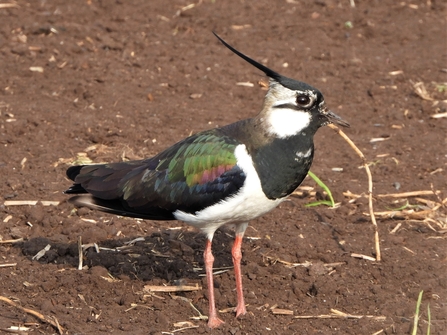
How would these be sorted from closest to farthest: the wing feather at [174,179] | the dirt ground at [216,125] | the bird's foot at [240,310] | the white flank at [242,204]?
the white flank at [242,204]
the wing feather at [174,179]
the bird's foot at [240,310]
the dirt ground at [216,125]

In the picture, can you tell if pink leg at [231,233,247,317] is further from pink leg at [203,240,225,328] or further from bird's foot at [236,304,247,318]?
pink leg at [203,240,225,328]

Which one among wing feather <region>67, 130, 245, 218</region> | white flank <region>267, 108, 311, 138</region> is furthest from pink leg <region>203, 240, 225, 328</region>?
white flank <region>267, 108, 311, 138</region>

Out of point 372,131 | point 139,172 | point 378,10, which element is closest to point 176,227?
point 139,172

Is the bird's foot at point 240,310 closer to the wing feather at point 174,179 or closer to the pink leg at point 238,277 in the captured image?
the pink leg at point 238,277

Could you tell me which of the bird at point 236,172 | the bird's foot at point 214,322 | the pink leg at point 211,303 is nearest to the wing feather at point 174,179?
the bird at point 236,172

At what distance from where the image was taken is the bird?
615cm

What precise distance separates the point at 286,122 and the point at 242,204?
76cm

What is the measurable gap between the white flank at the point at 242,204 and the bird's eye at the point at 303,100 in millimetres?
571

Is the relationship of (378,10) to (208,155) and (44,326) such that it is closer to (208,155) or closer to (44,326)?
(208,155)

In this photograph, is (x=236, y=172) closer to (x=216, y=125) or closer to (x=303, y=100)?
(x=303, y=100)

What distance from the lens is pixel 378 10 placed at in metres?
13.5

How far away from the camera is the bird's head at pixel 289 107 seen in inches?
248

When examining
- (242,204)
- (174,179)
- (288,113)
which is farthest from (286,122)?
(174,179)

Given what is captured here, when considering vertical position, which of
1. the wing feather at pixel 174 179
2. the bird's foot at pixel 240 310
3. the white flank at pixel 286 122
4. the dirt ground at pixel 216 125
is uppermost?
the white flank at pixel 286 122
